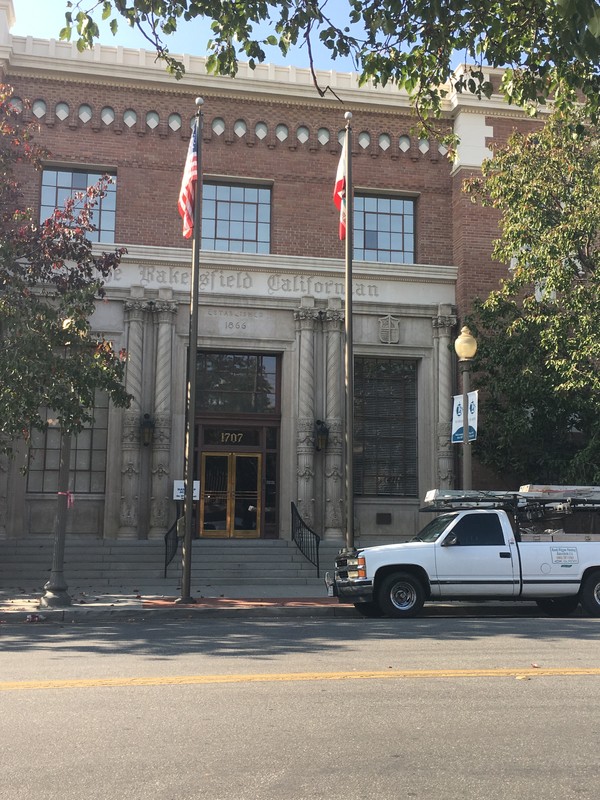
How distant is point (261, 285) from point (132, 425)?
4660mm

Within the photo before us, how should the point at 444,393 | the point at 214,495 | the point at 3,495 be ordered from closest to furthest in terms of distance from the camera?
the point at 3,495
the point at 214,495
the point at 444,393

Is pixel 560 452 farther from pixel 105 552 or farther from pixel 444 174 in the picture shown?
pixel 105 552

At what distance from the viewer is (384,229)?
21719 mm

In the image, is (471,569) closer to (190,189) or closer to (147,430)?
(190,189)

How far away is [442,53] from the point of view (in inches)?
396

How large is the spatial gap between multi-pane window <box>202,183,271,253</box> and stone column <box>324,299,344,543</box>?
254cm

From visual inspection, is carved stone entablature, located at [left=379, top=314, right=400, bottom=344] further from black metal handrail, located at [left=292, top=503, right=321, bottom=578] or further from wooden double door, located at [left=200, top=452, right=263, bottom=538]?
black metal handrail, located at [left=292, top=503, right=321, bottom=578]

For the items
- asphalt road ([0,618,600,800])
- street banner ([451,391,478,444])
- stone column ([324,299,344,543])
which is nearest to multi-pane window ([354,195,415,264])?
stone column ([324,299,344,543])

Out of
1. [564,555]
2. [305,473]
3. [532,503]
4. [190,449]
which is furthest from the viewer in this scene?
[305,473]

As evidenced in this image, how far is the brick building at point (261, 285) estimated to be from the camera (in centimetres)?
1972

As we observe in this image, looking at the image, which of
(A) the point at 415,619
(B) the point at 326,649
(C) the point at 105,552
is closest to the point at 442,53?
(B) the point at 326,649

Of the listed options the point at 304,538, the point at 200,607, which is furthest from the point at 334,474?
the point at 200,607

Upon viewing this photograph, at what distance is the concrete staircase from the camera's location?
17250 mm

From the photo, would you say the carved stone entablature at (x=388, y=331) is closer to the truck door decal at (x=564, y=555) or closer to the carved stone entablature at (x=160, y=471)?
the carved stone entablature at (x=160, y=471)
